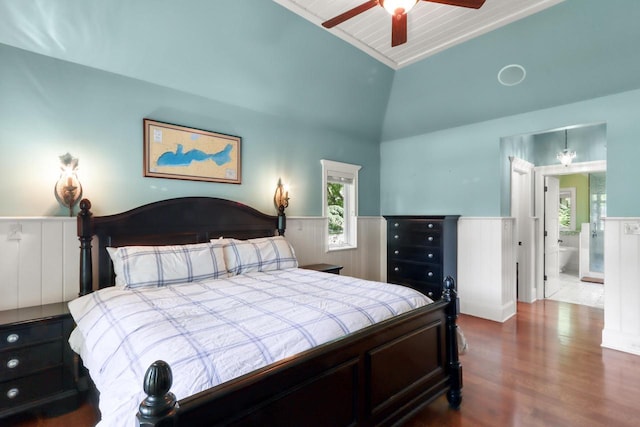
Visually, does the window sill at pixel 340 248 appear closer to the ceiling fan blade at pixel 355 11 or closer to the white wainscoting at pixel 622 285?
the white wainscoting at pixel 622 285

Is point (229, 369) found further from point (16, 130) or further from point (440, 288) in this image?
point (440, 288)

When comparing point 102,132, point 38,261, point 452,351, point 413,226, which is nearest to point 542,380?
point 452,351

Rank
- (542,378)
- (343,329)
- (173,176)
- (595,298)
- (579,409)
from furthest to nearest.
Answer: (595,298), (173,176), (542,378), (579,409), (343,329)

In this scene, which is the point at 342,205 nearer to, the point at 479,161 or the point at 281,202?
the point at 281,202

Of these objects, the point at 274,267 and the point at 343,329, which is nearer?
the point at 343,329

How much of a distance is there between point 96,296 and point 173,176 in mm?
1328

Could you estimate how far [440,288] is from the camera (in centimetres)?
430

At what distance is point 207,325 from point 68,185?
75.9 inches

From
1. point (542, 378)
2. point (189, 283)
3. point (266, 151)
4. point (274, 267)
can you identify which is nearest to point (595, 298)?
point (542, 378)

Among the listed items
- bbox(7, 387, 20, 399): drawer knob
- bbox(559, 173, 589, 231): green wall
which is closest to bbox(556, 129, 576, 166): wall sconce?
bbox(559, 173, 589, 231): green wall

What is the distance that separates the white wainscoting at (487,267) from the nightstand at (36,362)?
14.0 ft

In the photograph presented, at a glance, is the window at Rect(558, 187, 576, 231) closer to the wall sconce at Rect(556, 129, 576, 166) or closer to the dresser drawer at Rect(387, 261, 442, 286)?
the wall sconce at Rect(556, 129, 576, 166)

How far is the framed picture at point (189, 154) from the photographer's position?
3070 millimetres

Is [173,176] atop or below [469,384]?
atop
